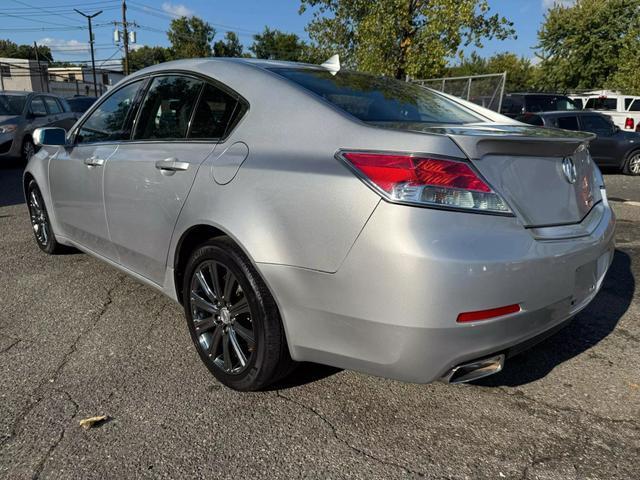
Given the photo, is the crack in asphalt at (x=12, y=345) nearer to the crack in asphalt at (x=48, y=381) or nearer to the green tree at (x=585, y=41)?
the crack in asphalt at (x=48, y=381)

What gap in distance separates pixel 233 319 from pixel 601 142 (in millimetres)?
11553

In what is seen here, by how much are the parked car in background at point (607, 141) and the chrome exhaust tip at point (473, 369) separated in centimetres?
1041

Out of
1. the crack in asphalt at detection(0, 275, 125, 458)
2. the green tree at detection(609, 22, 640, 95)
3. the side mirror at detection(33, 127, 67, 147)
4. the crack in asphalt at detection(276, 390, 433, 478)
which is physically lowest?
the crack in asphalt at detection(0, 275, 125, 458)

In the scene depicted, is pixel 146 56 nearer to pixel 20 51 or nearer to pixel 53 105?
pixel 20 51

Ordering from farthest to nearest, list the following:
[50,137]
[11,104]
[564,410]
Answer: [11,104], [50,137], [564,410]

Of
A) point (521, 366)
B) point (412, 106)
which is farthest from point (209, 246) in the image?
point (521, 366)

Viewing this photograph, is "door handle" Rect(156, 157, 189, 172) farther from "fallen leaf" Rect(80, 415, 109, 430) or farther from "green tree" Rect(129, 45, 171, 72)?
"green tree" Rect(129, 45, 171, 72)

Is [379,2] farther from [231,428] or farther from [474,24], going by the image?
[231,428]

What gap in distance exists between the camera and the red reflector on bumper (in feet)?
6.23

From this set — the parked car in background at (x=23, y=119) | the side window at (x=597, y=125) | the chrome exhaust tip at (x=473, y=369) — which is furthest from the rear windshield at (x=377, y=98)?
the parked car in background at (x=23, y=119)

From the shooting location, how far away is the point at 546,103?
16062 millimetres

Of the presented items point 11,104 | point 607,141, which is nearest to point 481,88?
point 607,141

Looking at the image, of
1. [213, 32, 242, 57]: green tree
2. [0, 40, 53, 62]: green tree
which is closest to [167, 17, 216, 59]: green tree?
[213, 32, 242, 57]: green tree

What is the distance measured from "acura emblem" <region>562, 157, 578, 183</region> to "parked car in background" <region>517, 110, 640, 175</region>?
9.77m
